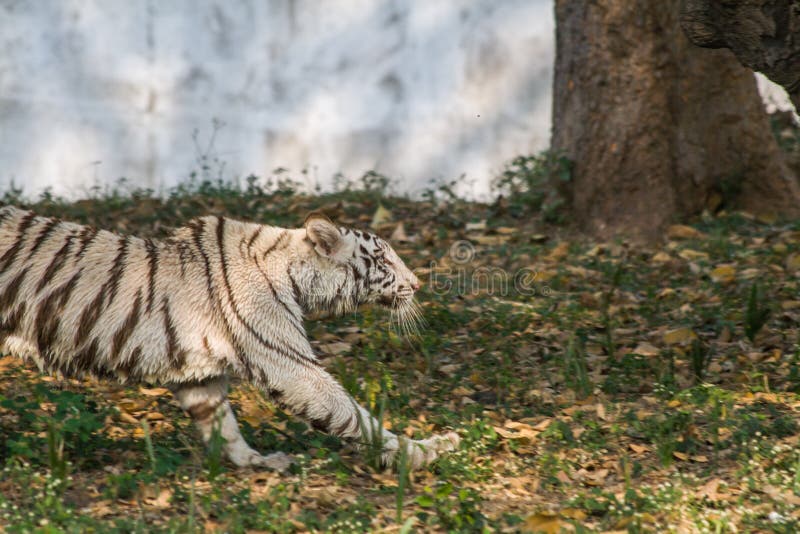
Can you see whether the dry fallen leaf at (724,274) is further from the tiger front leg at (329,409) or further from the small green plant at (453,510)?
the small green plant at (453,510)

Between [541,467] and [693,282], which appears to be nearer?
[541,467]

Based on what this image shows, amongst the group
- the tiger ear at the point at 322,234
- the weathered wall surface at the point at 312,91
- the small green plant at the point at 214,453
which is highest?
the weathered wall surface at the point at 312,91

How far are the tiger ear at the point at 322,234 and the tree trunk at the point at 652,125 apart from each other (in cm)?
347

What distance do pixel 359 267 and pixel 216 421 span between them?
2.58ft

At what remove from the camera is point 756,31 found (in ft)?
13.1

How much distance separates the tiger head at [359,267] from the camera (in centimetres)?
405

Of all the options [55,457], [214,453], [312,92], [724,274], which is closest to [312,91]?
[312,92]

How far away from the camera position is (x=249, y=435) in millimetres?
4168

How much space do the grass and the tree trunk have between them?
396mm

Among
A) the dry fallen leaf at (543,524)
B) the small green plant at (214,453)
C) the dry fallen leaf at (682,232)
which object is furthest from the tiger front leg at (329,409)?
the dry fallen leaf at (682,232)

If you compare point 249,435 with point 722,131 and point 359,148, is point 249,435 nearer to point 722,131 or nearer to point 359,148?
point 722,131

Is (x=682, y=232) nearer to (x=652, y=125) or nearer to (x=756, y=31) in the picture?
(x=652, y=125)

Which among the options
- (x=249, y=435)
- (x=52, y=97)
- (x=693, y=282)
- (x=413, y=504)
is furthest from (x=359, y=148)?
(x=413, y=504)

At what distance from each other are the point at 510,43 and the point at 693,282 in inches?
143
